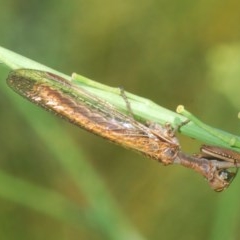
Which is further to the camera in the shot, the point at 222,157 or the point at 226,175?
the point at 226,175

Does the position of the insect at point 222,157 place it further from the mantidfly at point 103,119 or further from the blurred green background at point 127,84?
the blurred green background at point 127,84

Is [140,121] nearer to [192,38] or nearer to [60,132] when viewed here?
[60,132]

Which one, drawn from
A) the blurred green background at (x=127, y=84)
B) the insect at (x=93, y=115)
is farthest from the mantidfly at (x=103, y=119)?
the blurred green background at (x=127, y=84)

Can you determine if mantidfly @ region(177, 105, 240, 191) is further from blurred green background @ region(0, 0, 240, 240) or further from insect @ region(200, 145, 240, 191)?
blurred green background @ region(0, 0, 240, 240)

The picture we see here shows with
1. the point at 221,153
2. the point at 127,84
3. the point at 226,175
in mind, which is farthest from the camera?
the point at 127,84

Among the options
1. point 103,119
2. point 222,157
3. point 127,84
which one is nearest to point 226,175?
point 222,157

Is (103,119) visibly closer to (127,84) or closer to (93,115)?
(93,115)

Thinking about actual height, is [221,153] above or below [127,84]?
below
